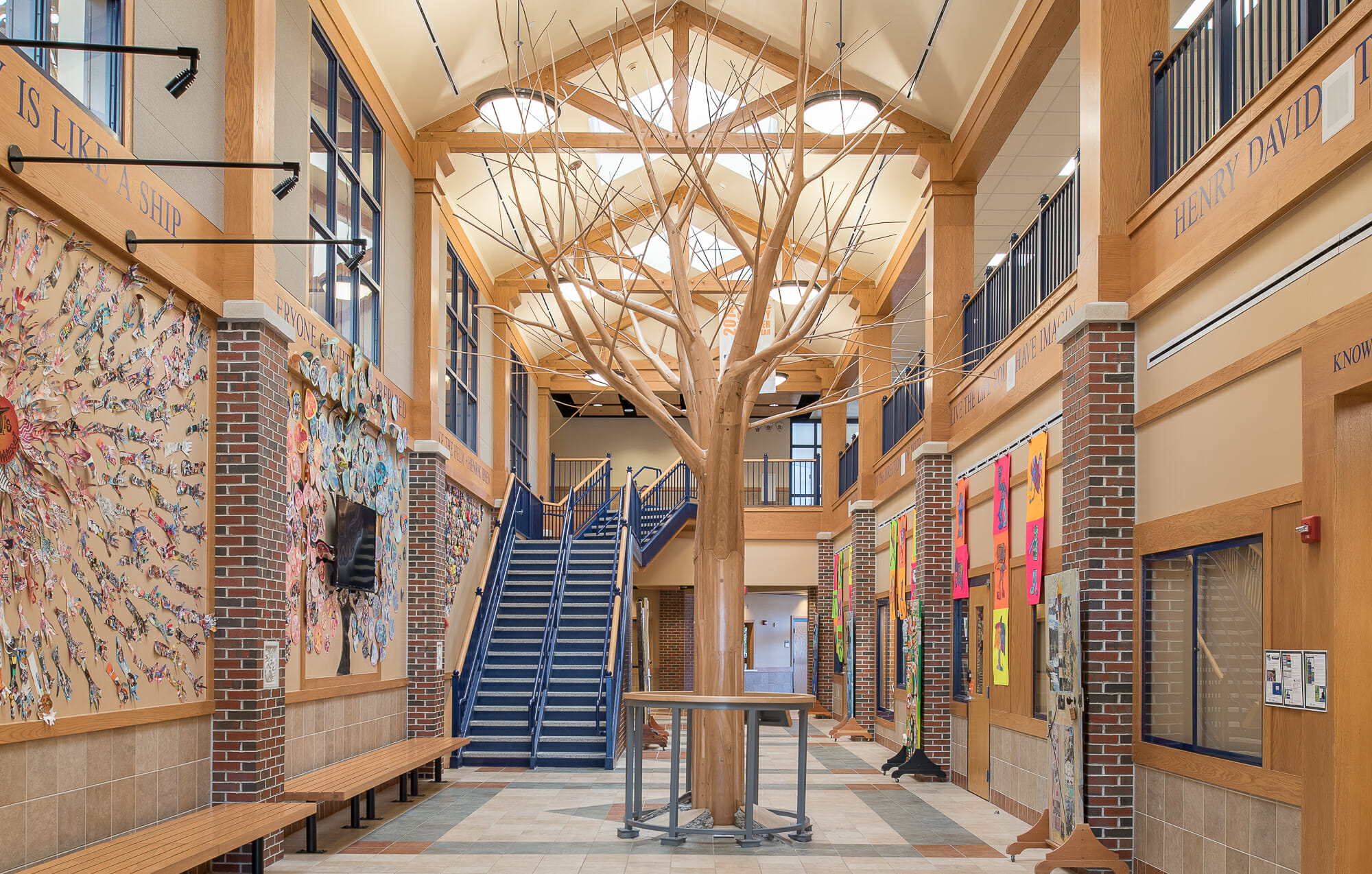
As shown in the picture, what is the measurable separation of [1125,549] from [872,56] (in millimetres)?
6809

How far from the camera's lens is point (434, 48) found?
11906mm

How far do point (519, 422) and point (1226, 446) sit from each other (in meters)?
16.3

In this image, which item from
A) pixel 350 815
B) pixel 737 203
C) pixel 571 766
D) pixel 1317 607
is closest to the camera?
pixel 1317 607

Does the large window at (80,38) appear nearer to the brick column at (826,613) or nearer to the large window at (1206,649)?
the large window at (1206,649)

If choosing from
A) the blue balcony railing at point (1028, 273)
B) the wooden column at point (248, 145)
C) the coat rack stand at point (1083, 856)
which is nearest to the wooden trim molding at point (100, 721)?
the wooden column at point (248, 145)

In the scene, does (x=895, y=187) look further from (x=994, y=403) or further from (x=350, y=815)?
(x=350, y=815)

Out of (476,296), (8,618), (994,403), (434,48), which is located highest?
(434,48)

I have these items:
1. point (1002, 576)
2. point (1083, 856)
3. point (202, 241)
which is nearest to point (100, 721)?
point (202, 241)

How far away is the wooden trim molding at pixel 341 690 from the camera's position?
868 centimetres

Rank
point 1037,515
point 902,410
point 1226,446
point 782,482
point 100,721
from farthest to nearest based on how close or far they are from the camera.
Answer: point 782,482, point 902,410, point 1037,515, point 1226,446, point 100,721

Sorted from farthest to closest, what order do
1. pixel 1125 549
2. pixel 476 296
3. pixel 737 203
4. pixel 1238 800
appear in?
pixel 737 203, pixel 476 296, pixel 1125 549, pixel 1238 800

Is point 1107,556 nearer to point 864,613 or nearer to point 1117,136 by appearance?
point 1117,136

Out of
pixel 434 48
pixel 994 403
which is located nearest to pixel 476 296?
pixel 434 48

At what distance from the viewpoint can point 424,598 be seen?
12750 mm
